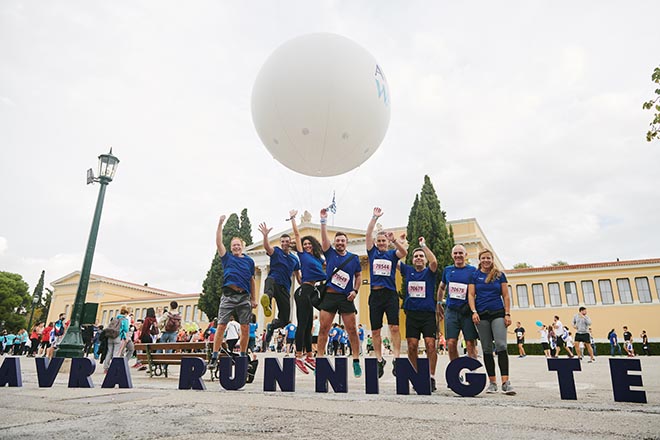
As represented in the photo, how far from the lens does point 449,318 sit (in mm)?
5504

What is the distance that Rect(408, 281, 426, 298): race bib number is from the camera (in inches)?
211

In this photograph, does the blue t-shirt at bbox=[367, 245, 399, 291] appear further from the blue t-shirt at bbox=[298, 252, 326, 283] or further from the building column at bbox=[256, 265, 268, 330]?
the building column at bbox=[256, 265, 268, 330]

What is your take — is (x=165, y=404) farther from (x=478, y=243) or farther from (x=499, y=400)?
(x=478, y=243)

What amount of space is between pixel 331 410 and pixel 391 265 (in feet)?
8.64

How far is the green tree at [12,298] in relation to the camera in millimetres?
49406

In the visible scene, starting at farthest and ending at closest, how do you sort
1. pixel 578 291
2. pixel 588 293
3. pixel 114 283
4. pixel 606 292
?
pixel 114 283
pixel 578 291
pixel 588 293
pixel 606 292

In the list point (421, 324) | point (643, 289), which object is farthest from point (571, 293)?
point (421, 324)

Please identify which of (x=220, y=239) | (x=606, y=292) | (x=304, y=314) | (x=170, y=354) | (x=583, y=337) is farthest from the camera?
(x=606, y=292)

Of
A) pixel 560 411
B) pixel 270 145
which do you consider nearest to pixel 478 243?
pixel 270 145

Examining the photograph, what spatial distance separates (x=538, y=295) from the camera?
3700 centimetres

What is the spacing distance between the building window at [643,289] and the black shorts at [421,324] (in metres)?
38.3

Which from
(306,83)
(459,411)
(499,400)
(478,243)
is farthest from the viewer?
(478,243)

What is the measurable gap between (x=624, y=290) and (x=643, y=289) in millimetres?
1314

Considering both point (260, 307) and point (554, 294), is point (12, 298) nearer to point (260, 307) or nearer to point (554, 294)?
point (260, 307)
